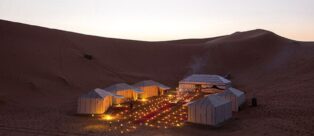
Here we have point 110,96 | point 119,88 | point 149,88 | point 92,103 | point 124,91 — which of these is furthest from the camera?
point 149,88

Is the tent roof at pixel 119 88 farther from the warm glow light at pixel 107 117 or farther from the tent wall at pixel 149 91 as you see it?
the warm glow light at pixel 107 117

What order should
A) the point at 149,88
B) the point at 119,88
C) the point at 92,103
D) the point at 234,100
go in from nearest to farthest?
the point at 92,103 → the point at 234,100 → the point at 119,88 → the point at 149,88

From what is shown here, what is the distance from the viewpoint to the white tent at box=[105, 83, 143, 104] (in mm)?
24013

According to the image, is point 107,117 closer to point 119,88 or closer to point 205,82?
point 119,88

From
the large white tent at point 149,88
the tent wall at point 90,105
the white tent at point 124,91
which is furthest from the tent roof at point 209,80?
the tent wall at point 90,105

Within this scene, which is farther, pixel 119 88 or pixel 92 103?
pixel 119 88

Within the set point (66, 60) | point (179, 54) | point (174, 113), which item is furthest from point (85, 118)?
point (179, 54)

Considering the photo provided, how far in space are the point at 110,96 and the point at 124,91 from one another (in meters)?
3.18

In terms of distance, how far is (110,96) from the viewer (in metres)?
22.2

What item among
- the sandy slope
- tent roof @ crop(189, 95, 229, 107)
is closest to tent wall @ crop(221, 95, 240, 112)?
the sandy slope

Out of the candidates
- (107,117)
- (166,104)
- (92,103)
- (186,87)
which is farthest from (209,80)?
(92,103)

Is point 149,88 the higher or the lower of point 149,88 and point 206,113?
the higher

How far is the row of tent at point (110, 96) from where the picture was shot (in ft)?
64.7

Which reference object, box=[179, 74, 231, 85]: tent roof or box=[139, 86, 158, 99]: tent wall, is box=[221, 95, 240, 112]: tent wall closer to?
box=[179, 74, 231, 85]: tent roof
